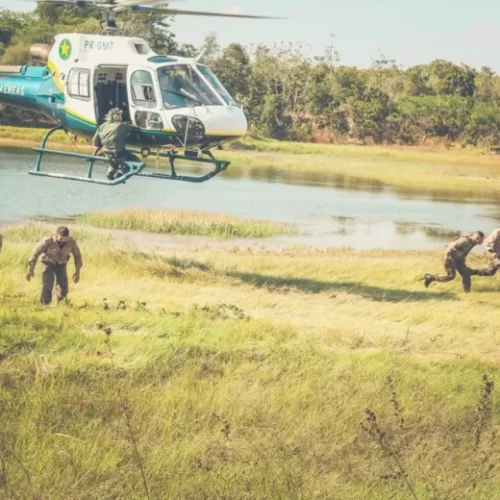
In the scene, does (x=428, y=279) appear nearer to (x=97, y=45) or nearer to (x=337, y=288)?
(x=337, y=288)

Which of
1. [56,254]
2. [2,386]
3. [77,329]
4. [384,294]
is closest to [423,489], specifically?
[2,386]

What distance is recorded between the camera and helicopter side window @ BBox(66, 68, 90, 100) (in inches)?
714

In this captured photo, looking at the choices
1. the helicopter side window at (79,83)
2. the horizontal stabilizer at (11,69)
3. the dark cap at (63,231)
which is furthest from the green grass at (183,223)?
the dark cap at (63,231)

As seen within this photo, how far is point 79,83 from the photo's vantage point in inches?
720

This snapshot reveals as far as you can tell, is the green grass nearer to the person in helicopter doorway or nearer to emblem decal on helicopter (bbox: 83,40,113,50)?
the person in helicopter doorway

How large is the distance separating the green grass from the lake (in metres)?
0.98

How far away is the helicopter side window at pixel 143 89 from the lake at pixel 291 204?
37.5 ft

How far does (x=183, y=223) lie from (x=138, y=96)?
39.9ft

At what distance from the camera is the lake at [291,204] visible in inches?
1267

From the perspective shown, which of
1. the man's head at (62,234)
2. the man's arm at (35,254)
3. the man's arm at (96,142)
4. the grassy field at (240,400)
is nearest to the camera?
the grassy field at (240,400)

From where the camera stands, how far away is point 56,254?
13.4m

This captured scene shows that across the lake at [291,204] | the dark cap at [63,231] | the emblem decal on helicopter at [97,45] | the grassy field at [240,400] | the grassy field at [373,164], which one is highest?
the emblem decal on helicopter at [97,45]

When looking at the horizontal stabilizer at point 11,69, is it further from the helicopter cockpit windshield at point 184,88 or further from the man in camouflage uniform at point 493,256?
the man in camouflage uniform at point 493,256

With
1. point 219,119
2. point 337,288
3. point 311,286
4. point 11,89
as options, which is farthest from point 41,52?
point 337,288
